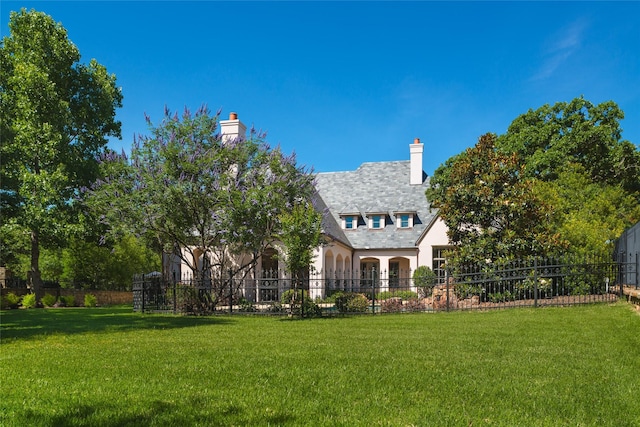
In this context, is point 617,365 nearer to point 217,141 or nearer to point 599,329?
point 599,329

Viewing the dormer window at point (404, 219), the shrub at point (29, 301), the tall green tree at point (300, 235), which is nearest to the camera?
the tall green tree at point (300, 235)

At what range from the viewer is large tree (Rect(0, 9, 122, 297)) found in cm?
2228

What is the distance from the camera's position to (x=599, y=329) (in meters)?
9.81

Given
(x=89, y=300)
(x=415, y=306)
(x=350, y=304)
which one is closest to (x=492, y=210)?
(x=415, y=306)

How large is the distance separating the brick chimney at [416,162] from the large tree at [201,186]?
17643mm

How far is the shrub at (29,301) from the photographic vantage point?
74.8 feet

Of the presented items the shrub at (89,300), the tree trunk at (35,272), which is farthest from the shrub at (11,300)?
the shrub at (89,300)

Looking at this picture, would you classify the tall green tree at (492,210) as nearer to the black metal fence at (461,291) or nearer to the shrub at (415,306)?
the black metal fence at (461,291)

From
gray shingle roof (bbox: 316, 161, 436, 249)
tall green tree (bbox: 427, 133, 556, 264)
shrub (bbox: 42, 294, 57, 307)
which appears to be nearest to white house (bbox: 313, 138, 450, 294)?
gray shingle roof (bbox: 316, 161, 436, 249)

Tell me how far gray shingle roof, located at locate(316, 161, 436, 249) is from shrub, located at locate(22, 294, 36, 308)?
15.5 meters

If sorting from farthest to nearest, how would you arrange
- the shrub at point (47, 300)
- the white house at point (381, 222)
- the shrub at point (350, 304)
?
1. the white house at point (381, 222)
2. the shrub at point (47, 300)
3. the shrub at point (350, 304)

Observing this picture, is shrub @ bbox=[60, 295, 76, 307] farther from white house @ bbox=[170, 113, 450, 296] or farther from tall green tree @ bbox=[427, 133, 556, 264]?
tall green tree @ bbox=[427, 133, 556, 264]

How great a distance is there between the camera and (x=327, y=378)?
5605mm

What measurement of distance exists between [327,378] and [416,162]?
31032 mm
